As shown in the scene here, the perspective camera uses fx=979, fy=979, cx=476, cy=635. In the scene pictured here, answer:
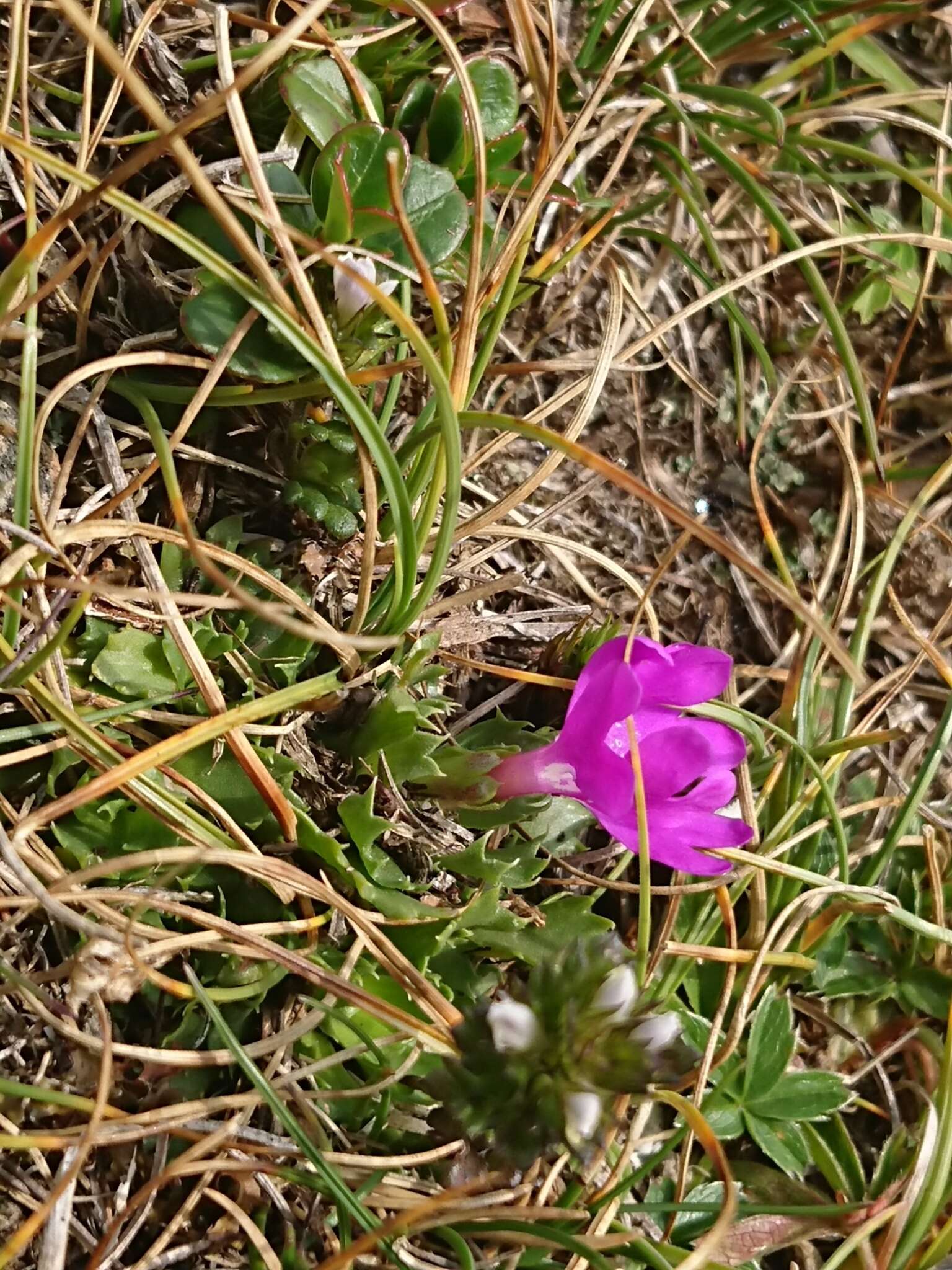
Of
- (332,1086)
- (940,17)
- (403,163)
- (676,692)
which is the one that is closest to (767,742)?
(676,692)

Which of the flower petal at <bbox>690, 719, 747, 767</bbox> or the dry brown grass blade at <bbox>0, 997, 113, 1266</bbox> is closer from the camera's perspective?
the dry brown grass blade at <bbox>0, 997, 113, 1266</bbox>

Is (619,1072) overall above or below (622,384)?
below

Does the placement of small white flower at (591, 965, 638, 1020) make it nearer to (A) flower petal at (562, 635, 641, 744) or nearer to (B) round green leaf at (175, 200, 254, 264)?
(A) flower petal at (562, 635, 641, 744)

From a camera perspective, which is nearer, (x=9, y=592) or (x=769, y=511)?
(x=9, y=592)

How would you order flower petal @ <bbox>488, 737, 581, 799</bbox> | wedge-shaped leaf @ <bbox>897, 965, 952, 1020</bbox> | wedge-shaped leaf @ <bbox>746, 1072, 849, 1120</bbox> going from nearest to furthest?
flower petal @ <bbox>488, 737, 581, 799</bbox>
wedge-shaped leaf @ <bbox>746, 1072, 849, 1120</bbox>
wedge-shaped leaf @ <bbox>897, 965, 952, 1020</bbox>

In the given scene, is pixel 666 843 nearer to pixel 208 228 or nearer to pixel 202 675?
pixel 202 675

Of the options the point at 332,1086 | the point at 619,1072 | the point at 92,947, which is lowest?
the point at 332,1086

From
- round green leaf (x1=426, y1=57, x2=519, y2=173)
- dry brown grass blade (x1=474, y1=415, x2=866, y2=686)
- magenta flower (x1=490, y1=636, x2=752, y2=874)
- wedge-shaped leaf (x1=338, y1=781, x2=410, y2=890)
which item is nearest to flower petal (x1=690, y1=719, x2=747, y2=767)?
magenta flower (x1=490, y1=636, x2=752, y2=874)

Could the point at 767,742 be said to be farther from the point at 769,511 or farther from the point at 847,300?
the point at 847,300
